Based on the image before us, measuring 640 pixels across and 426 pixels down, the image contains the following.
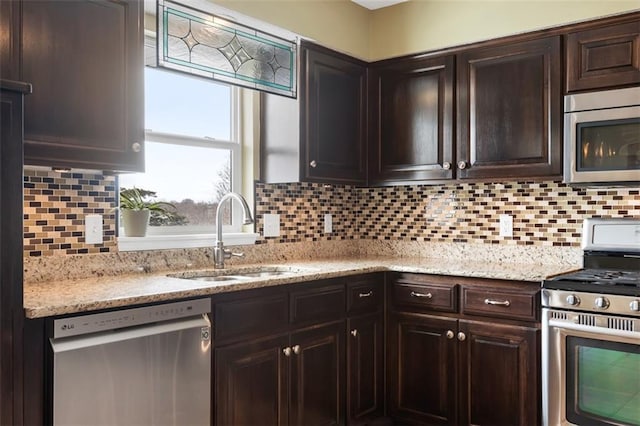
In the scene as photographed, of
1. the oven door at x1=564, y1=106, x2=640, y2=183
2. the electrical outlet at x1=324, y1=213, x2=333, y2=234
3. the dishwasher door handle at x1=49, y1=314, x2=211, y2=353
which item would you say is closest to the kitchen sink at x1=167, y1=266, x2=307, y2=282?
the dishwasher door handle at x1=49, y1=314, x2=211, y2=353

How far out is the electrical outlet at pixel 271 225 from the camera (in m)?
3.28

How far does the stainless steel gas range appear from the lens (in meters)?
2.33

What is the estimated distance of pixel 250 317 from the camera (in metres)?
2.33

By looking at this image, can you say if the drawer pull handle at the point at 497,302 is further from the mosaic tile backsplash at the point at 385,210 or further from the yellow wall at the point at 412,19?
the yellow wall at the point at 412,19

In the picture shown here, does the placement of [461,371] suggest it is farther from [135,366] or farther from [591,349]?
[135,366]

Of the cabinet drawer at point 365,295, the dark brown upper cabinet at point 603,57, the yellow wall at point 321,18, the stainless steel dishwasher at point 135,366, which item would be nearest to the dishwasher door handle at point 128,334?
the stainless steel dishwasher at point 135,366

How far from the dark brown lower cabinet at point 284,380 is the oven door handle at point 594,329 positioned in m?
1.01

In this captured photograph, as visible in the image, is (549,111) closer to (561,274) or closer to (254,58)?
(561,274)

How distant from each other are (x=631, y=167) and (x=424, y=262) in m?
1.16

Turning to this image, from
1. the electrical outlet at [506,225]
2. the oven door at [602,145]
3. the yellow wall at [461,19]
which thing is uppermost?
the yellow wall at [461,19]

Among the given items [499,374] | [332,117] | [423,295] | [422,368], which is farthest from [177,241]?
[499,374]

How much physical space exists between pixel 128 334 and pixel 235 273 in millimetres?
986

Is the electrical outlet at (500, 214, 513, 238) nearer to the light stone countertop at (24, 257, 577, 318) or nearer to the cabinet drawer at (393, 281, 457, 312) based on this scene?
the light stone countertop at (24, 257, 577, 318)

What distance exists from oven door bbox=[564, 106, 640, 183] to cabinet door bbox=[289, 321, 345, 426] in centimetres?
142
